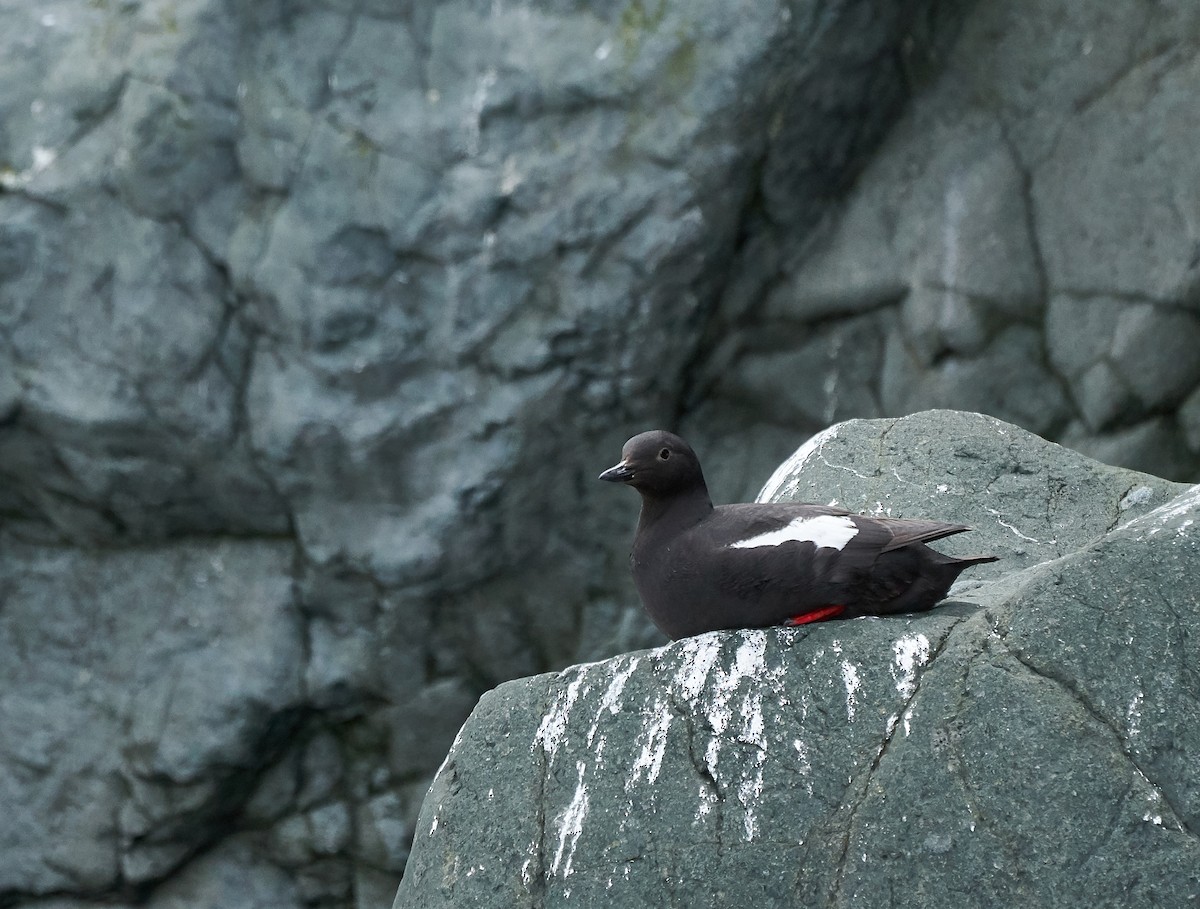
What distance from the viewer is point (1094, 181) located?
659 cm

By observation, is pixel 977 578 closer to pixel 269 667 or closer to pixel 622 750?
pixel 622 750

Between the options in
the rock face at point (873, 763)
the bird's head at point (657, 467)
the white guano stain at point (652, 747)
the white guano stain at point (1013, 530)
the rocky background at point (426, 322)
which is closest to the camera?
the rock face at point (873, 763)

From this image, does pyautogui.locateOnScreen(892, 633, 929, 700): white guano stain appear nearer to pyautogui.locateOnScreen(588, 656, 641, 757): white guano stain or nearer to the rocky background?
pyautogui.locateOnScreen(588, 656, 641, 757): white guano stain

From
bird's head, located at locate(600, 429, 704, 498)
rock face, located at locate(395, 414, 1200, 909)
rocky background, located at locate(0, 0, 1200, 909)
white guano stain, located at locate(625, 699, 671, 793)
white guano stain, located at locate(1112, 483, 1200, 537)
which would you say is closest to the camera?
rock face, located at locate(395, 414, 1200, 909)

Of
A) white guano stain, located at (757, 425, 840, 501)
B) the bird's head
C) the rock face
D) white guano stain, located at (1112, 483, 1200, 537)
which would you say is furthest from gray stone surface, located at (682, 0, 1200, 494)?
white guano stain, located at (1112, 483, 1200, 537)

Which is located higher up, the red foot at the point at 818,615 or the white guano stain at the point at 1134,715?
the red foot at the point at 818,615

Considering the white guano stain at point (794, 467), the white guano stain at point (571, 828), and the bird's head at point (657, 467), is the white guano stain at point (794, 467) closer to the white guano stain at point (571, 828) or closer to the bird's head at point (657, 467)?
the bird's head at point (657, 467)

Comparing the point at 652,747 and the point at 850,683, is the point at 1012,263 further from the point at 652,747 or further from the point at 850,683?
the point at 652,747

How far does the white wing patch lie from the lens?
321 cm

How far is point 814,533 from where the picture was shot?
128 inches

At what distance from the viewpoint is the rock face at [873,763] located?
2.71m

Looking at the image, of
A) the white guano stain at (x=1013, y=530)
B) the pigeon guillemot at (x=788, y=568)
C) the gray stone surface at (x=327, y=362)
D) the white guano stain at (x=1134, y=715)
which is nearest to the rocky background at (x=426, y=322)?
the gray stone surface at (x=327, y=362)

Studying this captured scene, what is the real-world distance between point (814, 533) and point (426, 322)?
3.80 m

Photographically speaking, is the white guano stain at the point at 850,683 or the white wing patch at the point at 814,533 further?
the white wing patch at the point at 814,533
